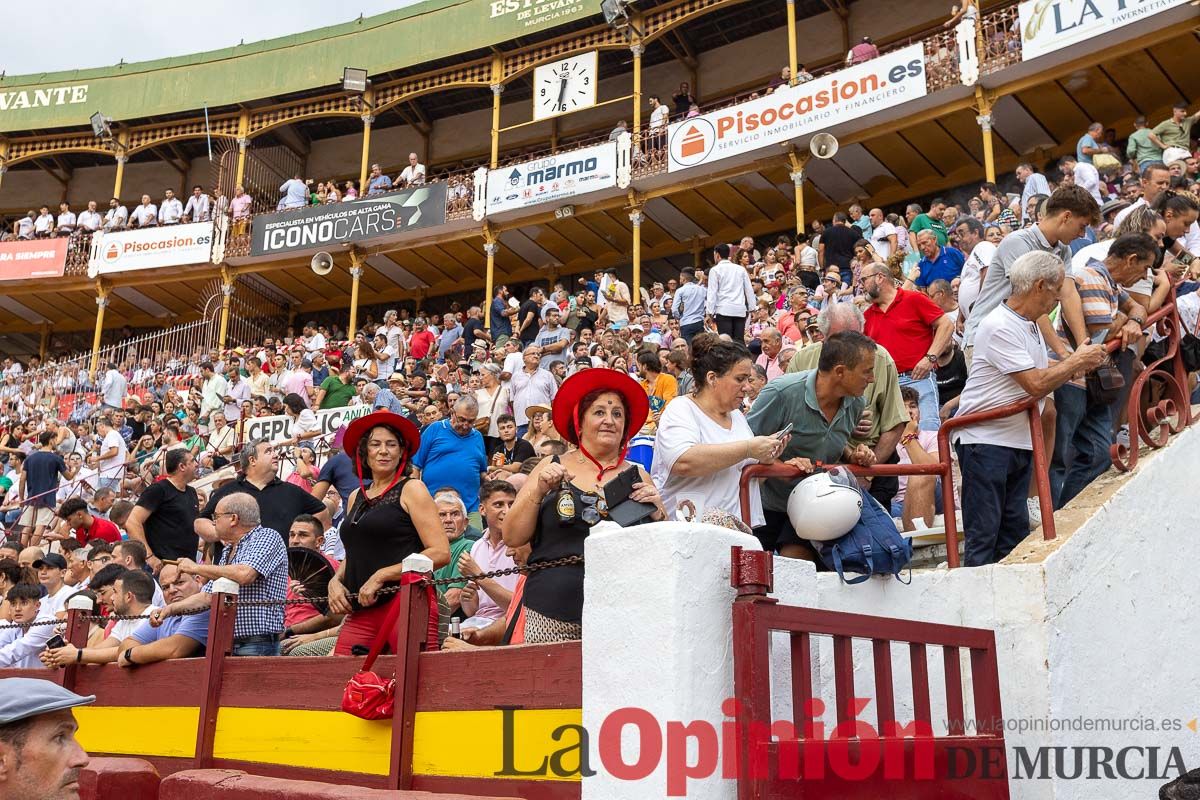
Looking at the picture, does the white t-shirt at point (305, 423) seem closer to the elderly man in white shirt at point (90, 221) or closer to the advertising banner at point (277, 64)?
the advertising banner at point (277, 64)

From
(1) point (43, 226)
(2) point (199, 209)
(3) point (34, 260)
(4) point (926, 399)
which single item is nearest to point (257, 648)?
(4) point (926, 399)

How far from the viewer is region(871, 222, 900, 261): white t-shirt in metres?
14.2

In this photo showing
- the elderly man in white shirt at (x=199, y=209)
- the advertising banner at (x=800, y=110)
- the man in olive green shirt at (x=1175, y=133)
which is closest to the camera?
the man in olive green shirt at (x=1175, y=133)

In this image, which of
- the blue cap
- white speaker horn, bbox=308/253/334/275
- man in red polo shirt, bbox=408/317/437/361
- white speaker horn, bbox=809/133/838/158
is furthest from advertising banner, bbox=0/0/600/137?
the blue cap

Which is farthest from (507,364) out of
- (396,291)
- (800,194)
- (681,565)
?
(396,291)

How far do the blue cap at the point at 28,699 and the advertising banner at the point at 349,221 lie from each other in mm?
20512

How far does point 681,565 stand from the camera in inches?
123

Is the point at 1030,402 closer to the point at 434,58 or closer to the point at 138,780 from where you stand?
the point at 138,780

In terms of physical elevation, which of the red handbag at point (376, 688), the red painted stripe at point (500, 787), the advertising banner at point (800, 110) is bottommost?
the red painted stripe at point (500, 787)

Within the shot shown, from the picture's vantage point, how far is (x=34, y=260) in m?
26.7

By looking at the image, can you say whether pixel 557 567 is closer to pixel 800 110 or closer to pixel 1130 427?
pixel 1130 427

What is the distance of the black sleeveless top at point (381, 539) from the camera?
4.70 metres

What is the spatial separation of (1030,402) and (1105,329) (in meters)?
1.16

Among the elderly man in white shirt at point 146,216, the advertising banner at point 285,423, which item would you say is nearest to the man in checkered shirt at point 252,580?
the advertising banner at point 285,423
